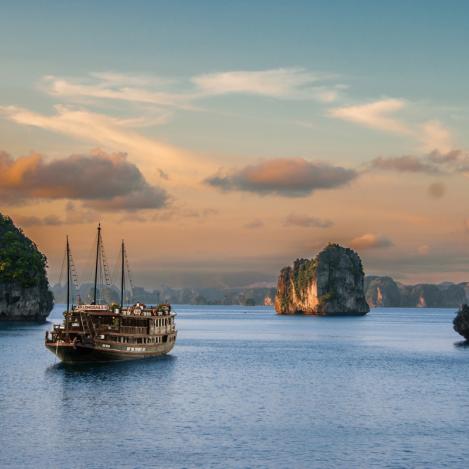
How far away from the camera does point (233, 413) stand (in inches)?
3044

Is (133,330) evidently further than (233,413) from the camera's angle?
Yes

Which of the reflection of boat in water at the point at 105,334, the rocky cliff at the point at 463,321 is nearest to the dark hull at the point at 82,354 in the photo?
the reflection of boat in water at the point at 105,334

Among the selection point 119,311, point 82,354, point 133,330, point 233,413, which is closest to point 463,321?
point 133,330

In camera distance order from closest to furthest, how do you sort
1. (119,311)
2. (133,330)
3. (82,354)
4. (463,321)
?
(82,354) < (119,311) < (133,330) < (463,321)

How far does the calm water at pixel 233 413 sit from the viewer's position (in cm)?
5872

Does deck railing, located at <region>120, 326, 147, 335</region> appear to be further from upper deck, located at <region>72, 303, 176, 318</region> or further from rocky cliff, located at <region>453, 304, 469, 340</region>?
rocky cliff, located at <region>453, 304, 469, 340</region>

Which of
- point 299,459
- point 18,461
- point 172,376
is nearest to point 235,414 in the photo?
point 299,459

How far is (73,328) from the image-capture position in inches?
4692

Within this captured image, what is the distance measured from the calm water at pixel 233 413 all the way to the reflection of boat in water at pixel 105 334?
7.69ft

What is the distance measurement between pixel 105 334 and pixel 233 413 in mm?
46407

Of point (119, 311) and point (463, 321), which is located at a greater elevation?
point (119, 311)

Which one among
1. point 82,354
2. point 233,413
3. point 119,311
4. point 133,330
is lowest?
point 233,413

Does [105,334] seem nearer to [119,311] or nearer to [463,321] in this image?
[119,311]

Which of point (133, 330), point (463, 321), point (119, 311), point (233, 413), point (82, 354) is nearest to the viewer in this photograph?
point (233, 413)
